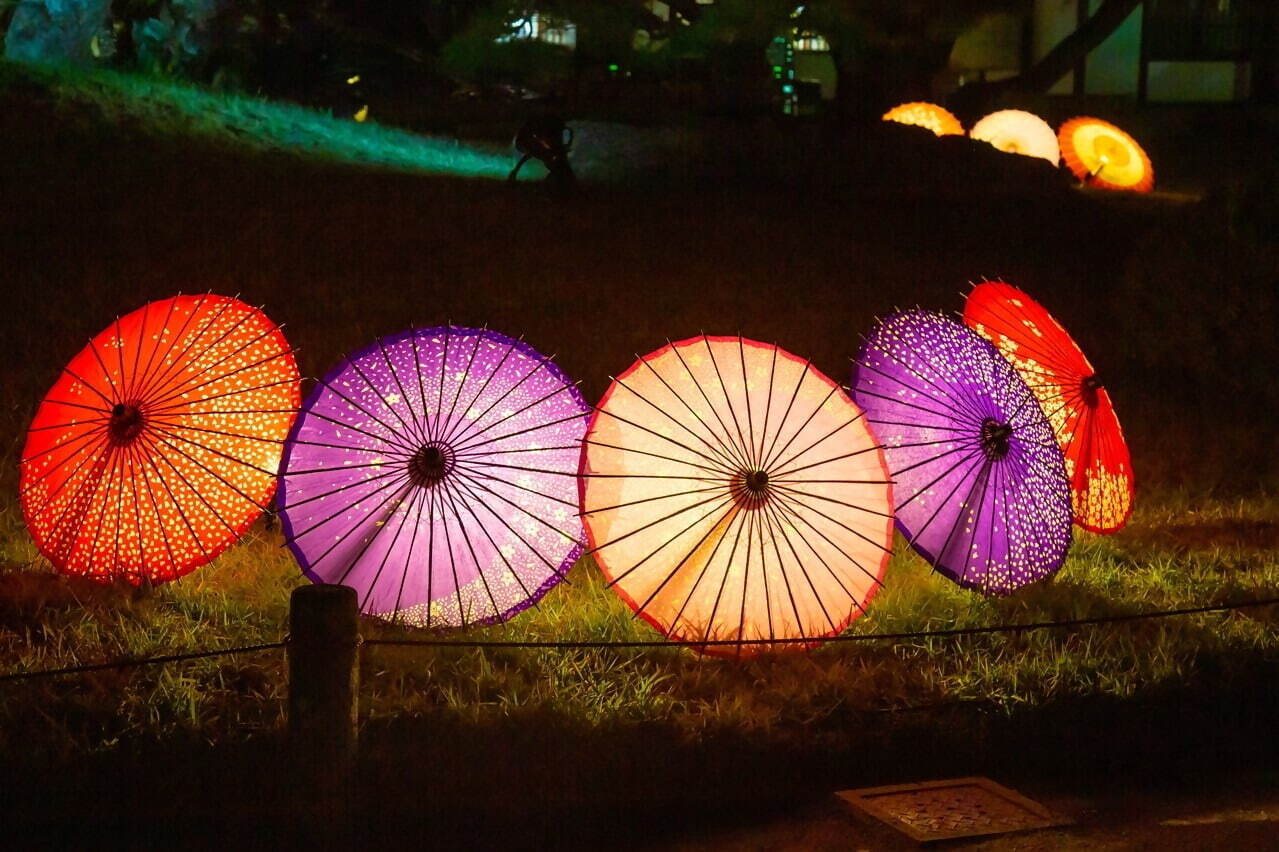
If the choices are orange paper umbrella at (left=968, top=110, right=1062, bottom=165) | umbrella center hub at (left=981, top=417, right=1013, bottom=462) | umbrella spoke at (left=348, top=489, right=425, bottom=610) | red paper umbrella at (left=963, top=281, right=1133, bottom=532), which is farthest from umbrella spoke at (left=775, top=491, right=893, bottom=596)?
orange paper umbrella at (left=968, top=110, right=1062, bottom=165)

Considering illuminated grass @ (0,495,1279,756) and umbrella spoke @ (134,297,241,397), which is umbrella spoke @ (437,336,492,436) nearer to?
illuminated grass @ (0,495,1279,756)

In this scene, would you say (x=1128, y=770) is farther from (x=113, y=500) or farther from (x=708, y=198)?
(x=708, y=198)

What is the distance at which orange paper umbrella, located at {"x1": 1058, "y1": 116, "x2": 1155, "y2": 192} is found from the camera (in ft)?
60.3

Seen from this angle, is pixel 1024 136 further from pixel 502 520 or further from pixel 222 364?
pixel 502 520

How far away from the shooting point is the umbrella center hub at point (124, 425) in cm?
599

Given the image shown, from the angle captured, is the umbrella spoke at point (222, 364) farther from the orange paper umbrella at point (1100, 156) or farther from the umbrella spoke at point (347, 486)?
the orange paper umbrella at point (1100, 156)

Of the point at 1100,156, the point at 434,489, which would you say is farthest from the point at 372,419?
the point at 1100,156

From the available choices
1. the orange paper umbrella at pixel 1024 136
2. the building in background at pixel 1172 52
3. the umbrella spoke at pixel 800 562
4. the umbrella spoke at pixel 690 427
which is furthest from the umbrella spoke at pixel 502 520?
the building in background at pixel 1172 52

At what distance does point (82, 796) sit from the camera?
176 inches

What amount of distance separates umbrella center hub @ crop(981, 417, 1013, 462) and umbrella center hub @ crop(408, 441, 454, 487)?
2.20 metres

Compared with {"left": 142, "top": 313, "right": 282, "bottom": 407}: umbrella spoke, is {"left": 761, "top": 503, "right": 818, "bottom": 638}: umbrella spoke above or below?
below

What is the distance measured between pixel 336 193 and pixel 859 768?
990cm

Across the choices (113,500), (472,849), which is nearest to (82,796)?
(472,849)

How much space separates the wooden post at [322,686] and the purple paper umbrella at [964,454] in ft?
8.36
